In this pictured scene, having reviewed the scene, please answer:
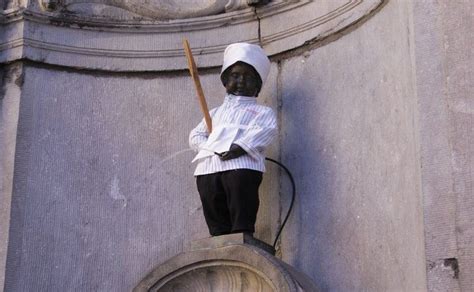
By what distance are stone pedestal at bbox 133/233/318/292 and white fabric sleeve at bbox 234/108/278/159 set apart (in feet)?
1.45

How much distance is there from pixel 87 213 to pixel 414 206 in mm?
1785

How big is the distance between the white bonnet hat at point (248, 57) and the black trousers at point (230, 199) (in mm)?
558

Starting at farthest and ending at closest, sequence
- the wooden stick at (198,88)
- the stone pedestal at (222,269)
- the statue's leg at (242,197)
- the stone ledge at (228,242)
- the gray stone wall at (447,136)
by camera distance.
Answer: the wooden stick at (198,88)
the statue's leg at (242,197)
the stone ledge at (228,242)
the stone pedestal at (222,269)
the gray stone wall at (447,136)

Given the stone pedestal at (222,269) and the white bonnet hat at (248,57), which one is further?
the white bonnet hat at (248,57)

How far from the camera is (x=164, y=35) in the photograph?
5.78 m

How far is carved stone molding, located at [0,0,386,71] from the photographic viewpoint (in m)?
5.59

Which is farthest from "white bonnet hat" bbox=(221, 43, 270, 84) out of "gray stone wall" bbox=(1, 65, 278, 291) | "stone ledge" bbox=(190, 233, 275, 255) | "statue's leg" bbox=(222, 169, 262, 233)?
"stone ledge" bbox=(190, 233, 275, 255)

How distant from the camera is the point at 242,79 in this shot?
5.15 metres

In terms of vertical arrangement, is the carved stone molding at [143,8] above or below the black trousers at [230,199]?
above

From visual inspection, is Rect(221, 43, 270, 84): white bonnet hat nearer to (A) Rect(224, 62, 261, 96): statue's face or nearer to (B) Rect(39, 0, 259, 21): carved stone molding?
(A) Rect(224, 62, 261, 96): statue's face

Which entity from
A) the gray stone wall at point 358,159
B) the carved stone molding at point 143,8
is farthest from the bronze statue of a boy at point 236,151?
the carved stone molding at point 143,8

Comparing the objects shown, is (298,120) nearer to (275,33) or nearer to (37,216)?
(275,33)

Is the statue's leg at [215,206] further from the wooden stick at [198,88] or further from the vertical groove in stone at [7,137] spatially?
the vertical groove in stone at [7,137]

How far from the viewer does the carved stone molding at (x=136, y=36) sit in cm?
559
